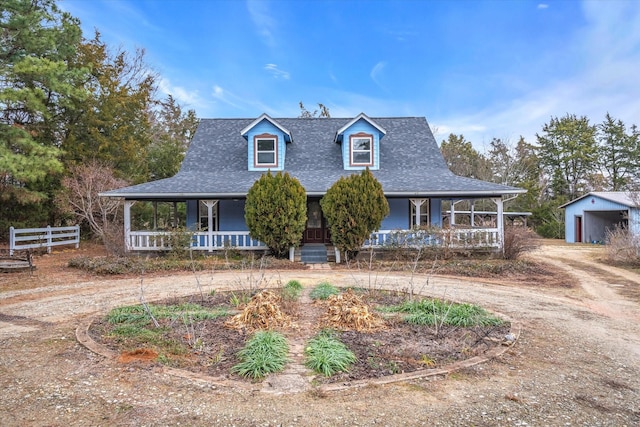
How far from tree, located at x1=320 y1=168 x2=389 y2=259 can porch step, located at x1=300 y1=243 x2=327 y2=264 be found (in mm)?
1373

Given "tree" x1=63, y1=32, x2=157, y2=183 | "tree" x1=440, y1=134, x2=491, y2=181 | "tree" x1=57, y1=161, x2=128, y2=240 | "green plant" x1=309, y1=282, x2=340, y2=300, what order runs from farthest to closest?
"tree" x1=440, y1=134, x2=491, y2=181 → "tree" x1=63, y1=32, x2=157, y2=183 → "tree" x1=57, y1=161, x2=128, y2=240 → "green plant" x1=309, y1=282, x2=340, y2=300

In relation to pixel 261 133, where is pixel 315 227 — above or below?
below

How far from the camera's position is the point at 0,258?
11656mm

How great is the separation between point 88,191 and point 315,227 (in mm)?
11020

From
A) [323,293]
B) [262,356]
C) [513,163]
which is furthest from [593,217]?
[262,356]

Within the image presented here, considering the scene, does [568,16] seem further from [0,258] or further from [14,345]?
[0,258]

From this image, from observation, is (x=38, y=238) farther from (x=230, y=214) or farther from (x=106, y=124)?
(x=230, y=214)

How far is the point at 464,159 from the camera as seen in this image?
127 feet

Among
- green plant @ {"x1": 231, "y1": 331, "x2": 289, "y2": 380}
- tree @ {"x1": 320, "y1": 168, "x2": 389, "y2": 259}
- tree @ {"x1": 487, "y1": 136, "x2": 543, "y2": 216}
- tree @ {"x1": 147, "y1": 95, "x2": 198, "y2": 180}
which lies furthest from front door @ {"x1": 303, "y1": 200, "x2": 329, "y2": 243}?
tree @ {"x1": 487, "y1": 136, "x2": 543, "y2": 216}

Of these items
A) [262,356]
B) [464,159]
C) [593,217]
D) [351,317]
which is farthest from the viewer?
[464,159]

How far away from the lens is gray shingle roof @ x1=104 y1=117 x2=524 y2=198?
1407 cm

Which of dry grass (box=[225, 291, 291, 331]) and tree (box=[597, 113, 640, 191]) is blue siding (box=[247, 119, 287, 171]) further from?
tree (box=[597, 113, 640, 191])

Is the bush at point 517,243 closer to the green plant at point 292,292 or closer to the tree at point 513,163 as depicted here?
the green plant at point 292,292

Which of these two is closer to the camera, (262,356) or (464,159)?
(262,356)
